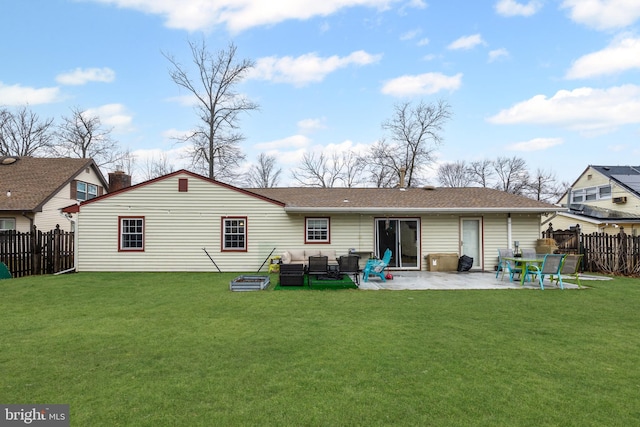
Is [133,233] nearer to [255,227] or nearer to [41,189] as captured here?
[255,227]

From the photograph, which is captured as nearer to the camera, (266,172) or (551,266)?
(551,266)

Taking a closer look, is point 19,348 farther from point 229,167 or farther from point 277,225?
point 229,167

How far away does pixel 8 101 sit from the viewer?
26.7m

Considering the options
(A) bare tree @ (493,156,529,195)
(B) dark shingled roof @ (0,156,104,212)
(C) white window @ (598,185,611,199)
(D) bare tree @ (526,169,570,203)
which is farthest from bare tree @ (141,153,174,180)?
(D) bare tree @ (526,169,570,203)

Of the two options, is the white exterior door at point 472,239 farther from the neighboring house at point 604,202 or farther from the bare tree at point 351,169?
the bare tree at point 351,169

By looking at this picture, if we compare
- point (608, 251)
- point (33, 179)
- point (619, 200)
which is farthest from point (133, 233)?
point (619, 200)

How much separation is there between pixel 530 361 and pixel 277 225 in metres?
10.5

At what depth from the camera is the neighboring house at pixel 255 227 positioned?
1356cm

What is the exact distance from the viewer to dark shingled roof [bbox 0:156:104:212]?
50.5ft

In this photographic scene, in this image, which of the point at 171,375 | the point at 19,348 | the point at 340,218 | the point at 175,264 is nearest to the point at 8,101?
the point at 175,264

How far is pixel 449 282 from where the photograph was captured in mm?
11117

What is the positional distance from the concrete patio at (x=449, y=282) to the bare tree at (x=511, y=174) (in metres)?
32.7

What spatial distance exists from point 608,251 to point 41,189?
2371 cm

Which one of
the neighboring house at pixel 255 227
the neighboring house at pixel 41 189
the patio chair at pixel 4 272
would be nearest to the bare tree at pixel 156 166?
the neighboring house at pixel 41 189
